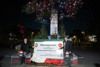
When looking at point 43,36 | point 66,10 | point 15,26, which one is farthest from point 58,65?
point 15,26

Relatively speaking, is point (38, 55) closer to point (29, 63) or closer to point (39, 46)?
point (39, 46)

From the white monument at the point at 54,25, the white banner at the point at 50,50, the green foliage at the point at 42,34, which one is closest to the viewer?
the white banner at the point at 50,50

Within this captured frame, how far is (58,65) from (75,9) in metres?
4.46

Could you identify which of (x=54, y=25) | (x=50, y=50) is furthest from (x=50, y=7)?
(x=50, y=50)

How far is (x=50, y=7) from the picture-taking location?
41.3ft

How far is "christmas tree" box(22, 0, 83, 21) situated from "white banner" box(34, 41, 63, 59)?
11.2 feet

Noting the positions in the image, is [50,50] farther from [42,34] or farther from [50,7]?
[50,7]

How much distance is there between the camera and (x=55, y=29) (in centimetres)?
1130

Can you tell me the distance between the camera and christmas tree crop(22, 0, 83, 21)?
1205 centimetres

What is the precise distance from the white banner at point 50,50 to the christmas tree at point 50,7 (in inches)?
134

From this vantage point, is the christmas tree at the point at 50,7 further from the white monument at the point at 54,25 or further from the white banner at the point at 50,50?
the white banner at the point at 50,50

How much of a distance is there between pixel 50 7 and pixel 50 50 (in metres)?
4.25

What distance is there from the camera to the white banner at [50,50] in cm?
953

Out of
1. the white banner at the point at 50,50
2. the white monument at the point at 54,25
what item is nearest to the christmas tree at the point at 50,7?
the white monument at the point at 54,25
